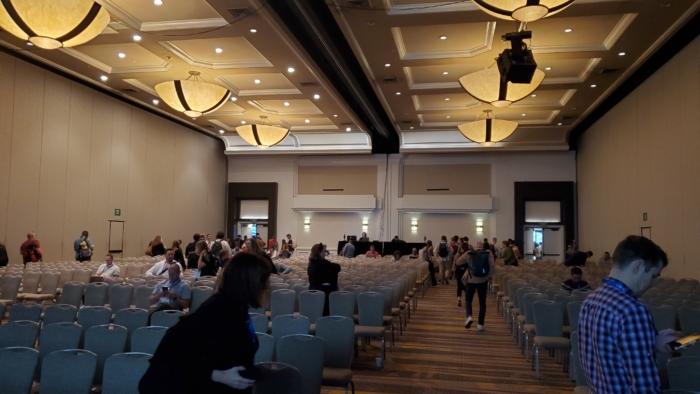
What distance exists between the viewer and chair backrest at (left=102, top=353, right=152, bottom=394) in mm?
3773

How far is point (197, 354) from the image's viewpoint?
94.4 inches

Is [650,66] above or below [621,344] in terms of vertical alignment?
above

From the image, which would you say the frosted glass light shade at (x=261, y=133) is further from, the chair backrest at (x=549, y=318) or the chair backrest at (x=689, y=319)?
the chair backrest at (x=689, y=319)

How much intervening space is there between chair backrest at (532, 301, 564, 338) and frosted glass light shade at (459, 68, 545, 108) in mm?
8275

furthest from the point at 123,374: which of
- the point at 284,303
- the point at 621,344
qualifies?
the point at 284,303

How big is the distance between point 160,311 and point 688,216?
12.7m

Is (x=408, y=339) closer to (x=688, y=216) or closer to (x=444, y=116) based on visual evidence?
(x=688, y=216)

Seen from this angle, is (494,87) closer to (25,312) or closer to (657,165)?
(657,165)

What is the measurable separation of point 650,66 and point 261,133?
1321 centimetres

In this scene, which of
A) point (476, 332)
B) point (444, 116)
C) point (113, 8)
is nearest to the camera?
point (476, 332)

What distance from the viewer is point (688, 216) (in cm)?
1305

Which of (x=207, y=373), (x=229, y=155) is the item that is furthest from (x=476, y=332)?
(x=229, y=155)

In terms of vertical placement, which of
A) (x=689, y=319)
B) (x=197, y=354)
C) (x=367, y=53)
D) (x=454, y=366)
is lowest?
(x=454, y=366)

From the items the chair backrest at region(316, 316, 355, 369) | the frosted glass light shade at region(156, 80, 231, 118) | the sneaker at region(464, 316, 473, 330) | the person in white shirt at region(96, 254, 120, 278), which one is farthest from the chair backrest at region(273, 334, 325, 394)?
the frosted glass light shade at region(156, 80, 231, 118)
